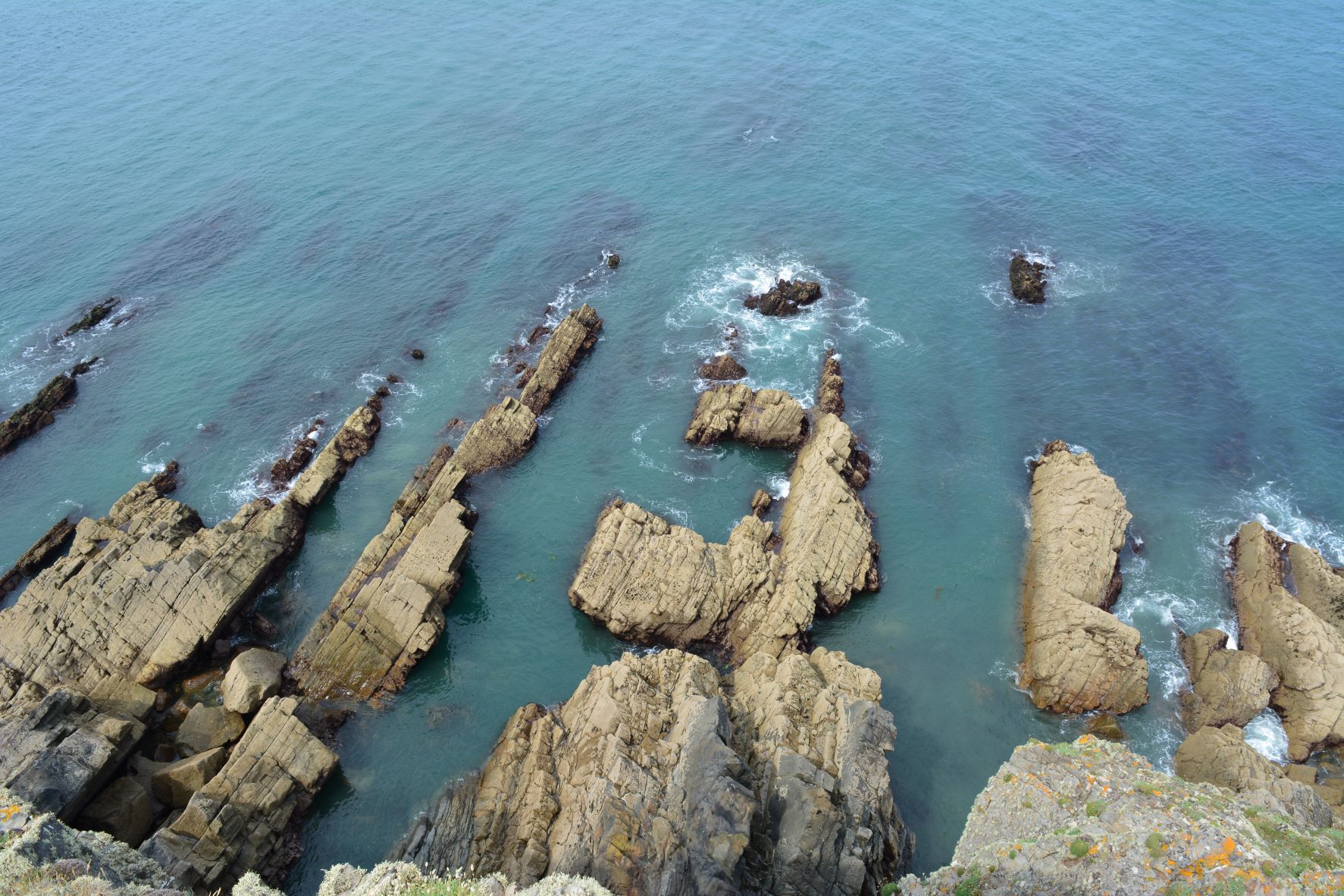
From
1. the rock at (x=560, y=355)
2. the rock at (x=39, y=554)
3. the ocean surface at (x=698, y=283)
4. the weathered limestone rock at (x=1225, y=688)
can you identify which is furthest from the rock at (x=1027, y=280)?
the rock at (x=39, y=554)

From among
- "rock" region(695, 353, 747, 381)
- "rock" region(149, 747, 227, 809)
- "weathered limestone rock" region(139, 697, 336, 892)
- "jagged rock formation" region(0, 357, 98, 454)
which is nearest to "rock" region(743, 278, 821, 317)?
"rock" region(695, 353, 747, 381)

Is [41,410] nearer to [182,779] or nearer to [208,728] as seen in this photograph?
[208,728]

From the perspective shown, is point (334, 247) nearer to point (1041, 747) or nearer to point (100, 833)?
point (100, 833)

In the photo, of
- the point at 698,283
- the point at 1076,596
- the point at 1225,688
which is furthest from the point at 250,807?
the point at 698,283

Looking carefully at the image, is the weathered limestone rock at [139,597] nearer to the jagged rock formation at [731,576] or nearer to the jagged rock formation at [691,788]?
the jagged rock formation at [691,788]

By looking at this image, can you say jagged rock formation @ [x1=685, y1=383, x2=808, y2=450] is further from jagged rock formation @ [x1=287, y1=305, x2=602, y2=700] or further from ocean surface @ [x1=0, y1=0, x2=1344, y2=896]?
jagged rock formation @ [x1=287, y1=305, x2=602, y2=700]

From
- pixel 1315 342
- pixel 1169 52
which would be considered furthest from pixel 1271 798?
pixel 1169 52
